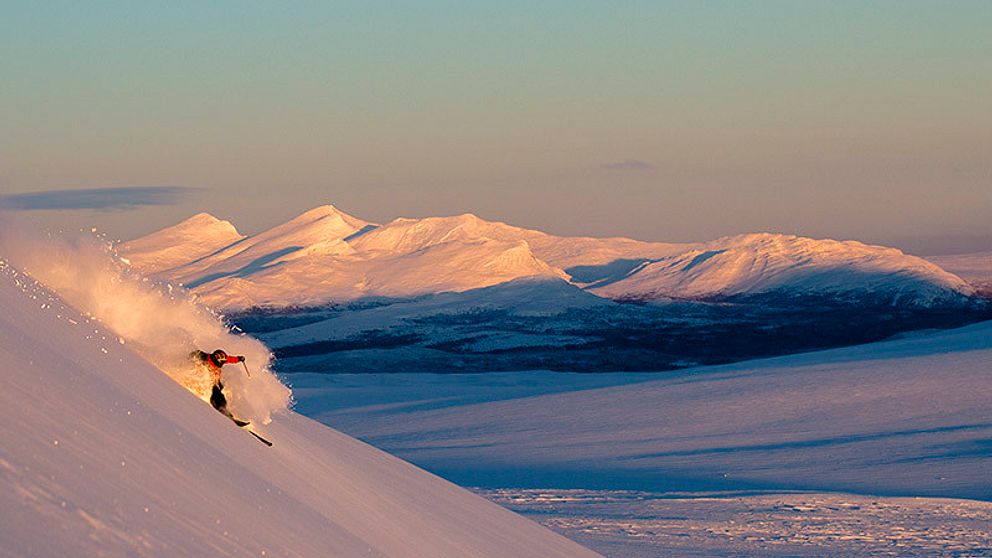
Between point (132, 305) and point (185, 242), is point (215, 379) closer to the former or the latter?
point (132, 305)

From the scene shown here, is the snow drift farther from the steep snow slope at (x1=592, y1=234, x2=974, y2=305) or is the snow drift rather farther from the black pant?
the steep snow slope at (x1=592, y1=234, x2=974, y2=305)

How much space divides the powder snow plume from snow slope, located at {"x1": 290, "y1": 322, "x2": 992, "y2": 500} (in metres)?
11.9

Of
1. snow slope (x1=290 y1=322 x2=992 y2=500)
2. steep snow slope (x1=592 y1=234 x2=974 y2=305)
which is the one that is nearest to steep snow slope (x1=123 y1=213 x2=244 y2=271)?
steep snow slope (x1=592 y1=234 x2=974 y2=305)

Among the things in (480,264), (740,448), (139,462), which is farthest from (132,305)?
(480,264)

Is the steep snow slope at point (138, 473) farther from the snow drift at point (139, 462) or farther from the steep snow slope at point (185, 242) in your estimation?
the steep snow slope at point (185, 242)

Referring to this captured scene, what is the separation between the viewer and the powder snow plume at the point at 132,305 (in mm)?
4527

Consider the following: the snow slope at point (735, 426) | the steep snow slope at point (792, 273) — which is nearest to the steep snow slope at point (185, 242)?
the steep snow slope at point (792, 273)

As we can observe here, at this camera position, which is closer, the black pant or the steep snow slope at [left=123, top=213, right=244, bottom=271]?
the black pant

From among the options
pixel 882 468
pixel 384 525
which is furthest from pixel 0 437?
pixel 882 468

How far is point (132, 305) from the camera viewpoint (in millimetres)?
4566

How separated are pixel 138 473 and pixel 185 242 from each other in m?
167

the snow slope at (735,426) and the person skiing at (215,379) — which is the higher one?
the person skiing at (215,379)

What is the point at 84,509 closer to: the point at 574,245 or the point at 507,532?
the point at 507,532

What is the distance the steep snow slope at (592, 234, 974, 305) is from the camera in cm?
14200
